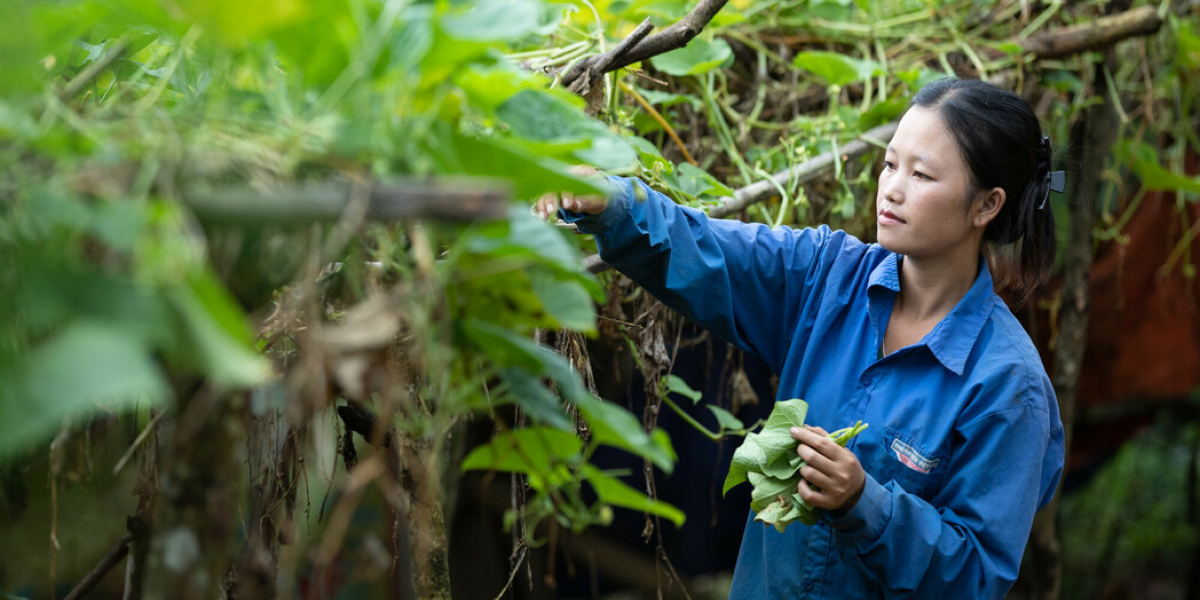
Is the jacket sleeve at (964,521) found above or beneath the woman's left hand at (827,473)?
beneath

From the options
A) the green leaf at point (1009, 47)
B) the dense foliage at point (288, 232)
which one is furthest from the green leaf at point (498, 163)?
the green leaf at point (1009, 47)

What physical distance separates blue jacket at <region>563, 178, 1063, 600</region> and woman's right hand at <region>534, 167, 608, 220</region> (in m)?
0.02

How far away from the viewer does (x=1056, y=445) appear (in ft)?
4.42

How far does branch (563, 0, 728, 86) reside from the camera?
1.22 m

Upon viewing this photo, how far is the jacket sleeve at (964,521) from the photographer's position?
116 centimetres

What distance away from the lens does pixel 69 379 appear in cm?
41

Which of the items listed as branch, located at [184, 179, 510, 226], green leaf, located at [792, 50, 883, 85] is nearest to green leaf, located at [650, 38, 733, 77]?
green leaf, located at [792, 50, 883, 85]

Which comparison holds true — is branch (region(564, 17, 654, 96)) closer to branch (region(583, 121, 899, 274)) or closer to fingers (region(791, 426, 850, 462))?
branch (region(583, 121, 899, 274))

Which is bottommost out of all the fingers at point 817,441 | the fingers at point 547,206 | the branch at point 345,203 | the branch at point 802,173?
the fingers at point 817,441

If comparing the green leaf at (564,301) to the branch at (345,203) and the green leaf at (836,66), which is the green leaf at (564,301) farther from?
the green leaf at (836,66)

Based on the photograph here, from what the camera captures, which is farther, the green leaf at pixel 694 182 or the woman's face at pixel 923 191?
the green leaf at pixel 694 182

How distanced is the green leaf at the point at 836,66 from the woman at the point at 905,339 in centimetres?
32

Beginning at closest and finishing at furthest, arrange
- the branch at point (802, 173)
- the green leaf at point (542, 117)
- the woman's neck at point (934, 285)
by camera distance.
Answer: the green leaf at point (542, 117) → the woman's neck at point (934, 285) → the branch at point (802, 173)

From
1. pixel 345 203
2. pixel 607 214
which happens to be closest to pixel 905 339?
pixel 607 214
